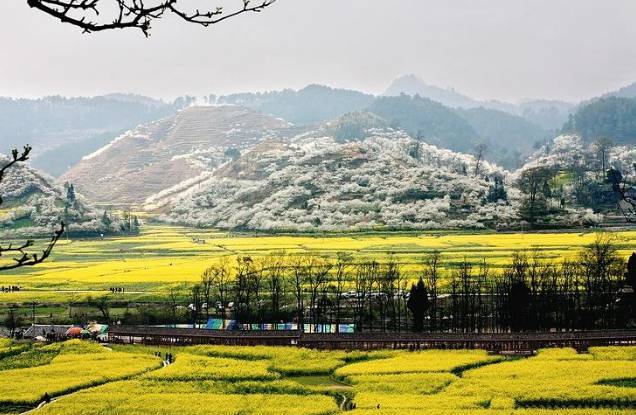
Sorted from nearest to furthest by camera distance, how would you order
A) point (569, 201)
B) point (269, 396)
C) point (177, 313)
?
point (269, 396), point (177, 313), point (569, 201)

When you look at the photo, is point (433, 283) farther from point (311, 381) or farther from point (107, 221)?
point (107, 221)

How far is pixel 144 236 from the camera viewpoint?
6521 inches

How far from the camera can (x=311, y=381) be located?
48531 millimetres

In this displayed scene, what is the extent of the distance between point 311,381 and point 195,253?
80.3 metres

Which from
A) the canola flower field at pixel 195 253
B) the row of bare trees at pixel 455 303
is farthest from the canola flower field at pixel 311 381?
the canola flower field at pixel 195 253

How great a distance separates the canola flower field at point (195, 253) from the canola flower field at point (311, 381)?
30.5 m

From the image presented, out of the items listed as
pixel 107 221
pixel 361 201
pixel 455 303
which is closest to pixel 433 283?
pixel 455 303

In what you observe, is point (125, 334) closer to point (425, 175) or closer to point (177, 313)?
point (177, 313)

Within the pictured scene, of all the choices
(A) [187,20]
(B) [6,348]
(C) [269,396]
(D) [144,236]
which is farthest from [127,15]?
(D) [144,236]

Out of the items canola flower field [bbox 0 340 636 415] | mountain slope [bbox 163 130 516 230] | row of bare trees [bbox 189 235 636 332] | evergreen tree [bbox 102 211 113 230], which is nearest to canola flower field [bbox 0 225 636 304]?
evergreen tree [bbox 102 211 113 230]

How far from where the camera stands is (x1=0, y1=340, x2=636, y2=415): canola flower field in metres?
39.1

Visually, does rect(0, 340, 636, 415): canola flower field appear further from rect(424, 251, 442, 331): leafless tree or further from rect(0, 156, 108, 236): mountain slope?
rect(0, 156, 108, 236): mountain slope

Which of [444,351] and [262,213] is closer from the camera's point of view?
[444,351]

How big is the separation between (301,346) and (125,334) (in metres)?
16.6
